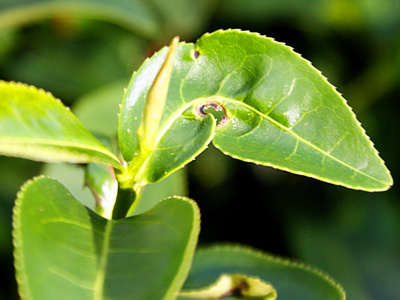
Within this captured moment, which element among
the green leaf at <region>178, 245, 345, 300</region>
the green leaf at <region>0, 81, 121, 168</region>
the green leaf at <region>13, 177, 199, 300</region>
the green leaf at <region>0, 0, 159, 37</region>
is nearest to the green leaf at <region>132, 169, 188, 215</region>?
the green leaf at <region>178, 245, 345, 300</region>

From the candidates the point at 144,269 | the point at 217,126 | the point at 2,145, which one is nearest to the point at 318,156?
the point at 217,126

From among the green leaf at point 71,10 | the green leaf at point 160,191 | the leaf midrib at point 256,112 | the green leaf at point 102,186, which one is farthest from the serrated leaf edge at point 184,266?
the green leaf at point 71,10

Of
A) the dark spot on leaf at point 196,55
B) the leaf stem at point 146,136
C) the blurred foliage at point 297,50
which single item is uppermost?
the dark spot on leaf at point 196,55

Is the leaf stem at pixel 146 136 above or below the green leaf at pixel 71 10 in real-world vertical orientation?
above

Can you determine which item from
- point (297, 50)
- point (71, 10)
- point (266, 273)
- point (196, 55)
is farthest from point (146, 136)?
point (297, 50)

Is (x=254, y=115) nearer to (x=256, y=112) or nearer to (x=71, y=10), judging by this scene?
(x=256, y=112)

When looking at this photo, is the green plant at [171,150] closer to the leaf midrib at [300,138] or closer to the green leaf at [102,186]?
the leaf midrib at [300,138]

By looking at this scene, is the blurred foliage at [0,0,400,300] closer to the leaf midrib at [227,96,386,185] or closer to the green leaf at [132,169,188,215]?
the green leaf at [132,169,188,215]
